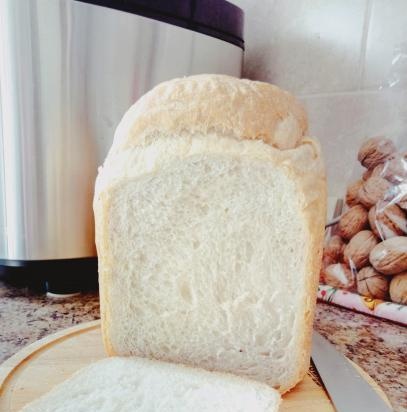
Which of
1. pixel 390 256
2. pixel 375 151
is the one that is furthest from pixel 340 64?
pixel 390 256

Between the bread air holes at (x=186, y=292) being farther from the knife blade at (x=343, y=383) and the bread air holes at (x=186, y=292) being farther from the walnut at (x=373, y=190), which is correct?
the walnut at (x=373, y=190)

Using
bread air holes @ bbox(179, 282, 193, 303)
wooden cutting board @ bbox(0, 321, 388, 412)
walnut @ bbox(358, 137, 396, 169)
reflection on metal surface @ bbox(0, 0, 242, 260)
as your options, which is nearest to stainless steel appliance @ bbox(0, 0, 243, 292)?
reflection on metal surface @ bbox(0, 0, 242, 260)

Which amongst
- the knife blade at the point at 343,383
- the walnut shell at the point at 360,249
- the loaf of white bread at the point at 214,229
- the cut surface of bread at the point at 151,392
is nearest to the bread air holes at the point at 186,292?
the loaf of white bread at the point at 214,229

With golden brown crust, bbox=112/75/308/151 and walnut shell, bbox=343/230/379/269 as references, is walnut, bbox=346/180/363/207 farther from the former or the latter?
golden brown crust, bbox=112/75/308/151

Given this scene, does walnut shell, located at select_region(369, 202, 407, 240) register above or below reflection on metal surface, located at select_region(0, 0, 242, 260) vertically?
below

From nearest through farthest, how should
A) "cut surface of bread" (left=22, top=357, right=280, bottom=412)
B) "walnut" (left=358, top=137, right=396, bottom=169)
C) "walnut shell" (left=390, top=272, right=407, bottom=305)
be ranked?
"cut surface of bread" (left=22, top=357, right=280, bottom=412), "walnut shell" (left=390, top=272, right=407, bottom=305), "walnut" (left=358, top=137, right=396, bottom=169)

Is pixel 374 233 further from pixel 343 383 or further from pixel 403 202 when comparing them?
pixel 343 383
